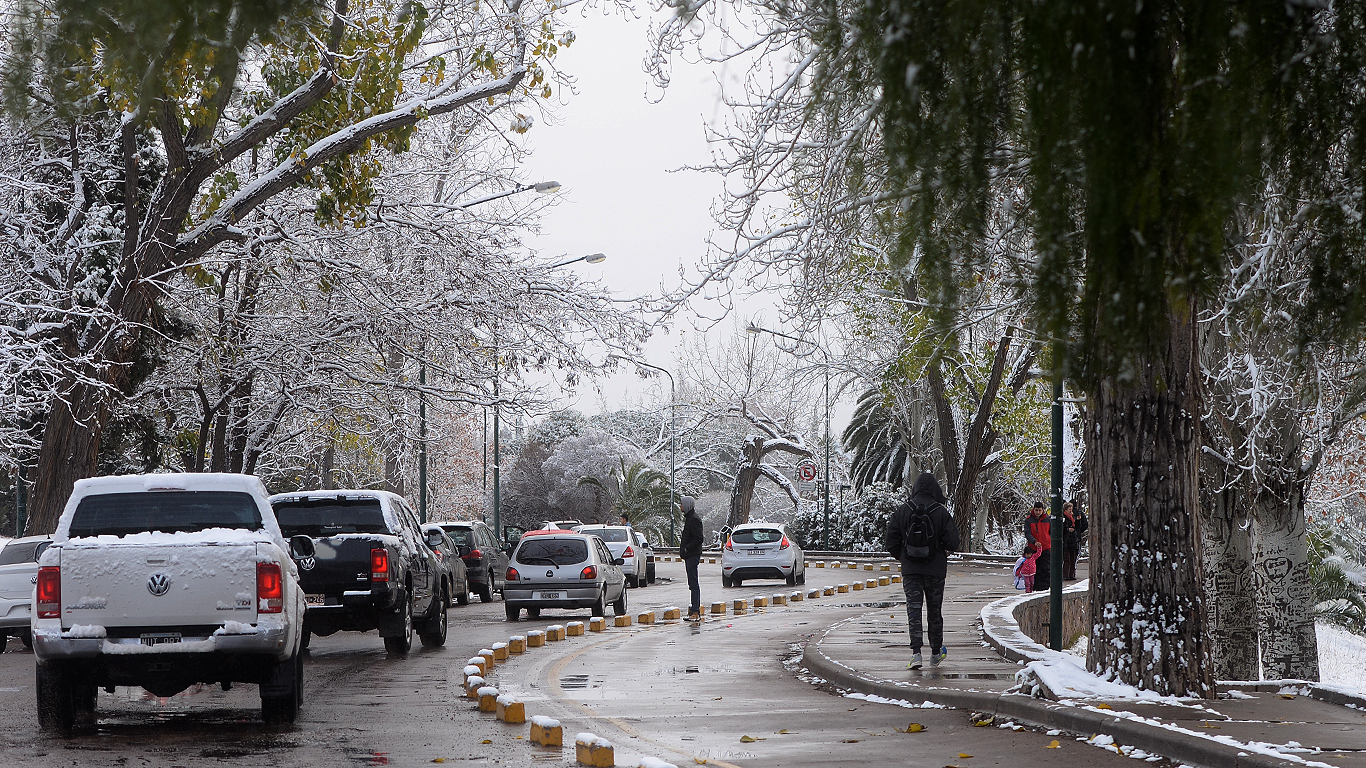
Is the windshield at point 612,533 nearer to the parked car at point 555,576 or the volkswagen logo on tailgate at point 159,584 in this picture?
the parked car at point 555,576

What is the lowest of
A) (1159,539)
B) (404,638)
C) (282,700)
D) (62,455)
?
(404,638)

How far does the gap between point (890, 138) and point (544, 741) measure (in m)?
7.01

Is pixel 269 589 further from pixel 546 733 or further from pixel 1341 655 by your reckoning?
pixel 1341 655

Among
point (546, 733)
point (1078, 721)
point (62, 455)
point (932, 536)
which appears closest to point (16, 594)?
point (62, 455)

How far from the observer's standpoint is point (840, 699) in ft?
38.7

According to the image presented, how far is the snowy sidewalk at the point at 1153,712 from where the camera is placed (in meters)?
7.68

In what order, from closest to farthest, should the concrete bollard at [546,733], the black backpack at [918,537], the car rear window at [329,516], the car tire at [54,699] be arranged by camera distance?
the concrete bollard at [546,733], the car tire at [54,699], the black backpack at [918,537], the car rear window at [329,516]

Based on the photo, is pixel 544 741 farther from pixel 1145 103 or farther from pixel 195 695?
pixel 1145 103

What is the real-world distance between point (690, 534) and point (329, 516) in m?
7.26

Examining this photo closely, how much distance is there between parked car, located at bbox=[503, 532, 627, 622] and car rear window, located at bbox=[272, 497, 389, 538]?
656 centimetres

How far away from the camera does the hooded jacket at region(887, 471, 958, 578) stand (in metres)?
12.5

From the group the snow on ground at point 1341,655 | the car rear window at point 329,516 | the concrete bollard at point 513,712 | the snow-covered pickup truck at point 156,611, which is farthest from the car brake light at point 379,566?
the snow on ground at point 1341,655

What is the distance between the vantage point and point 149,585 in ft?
31.4

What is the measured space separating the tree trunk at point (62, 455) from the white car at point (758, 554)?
55.7ft
